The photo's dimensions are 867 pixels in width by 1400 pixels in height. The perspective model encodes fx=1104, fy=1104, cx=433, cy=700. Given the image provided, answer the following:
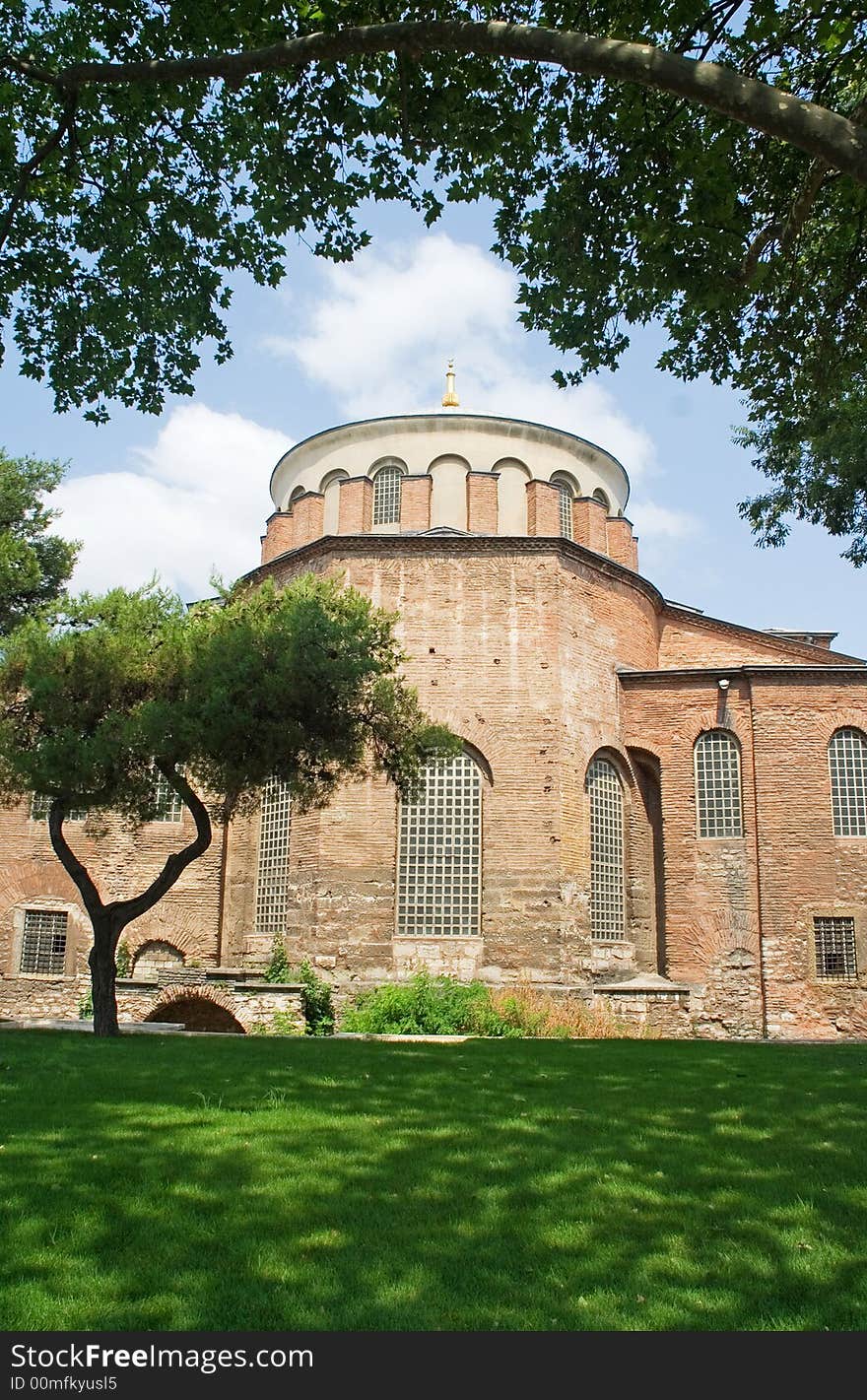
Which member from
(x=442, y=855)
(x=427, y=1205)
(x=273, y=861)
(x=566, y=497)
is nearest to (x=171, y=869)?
(x=442, y=855)

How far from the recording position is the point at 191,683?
14.0 meters

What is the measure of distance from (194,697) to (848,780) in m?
14.6

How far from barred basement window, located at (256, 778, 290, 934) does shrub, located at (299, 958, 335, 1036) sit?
224 centimetres

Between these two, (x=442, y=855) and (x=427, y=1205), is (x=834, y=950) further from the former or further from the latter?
(x=427, y=1205)

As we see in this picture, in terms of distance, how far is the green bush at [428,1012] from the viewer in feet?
59.0

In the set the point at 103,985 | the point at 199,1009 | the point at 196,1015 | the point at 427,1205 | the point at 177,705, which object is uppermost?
the point at 177,705

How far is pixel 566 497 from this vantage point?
87.7ft

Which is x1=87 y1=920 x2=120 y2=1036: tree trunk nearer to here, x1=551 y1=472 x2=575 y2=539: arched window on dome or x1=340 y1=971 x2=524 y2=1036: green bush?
x1=340 y1=971 x2=524 y2=1036: green bush

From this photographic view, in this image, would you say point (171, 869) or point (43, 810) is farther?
point (43, 810)

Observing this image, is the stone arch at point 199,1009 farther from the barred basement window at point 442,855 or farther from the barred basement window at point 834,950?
the barred basement window at point 834,950

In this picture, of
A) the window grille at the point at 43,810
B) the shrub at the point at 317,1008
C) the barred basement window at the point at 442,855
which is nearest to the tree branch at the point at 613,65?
the window grille at the point at 43,810

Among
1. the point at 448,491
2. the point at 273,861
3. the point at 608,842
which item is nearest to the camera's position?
Answer: the point at 273,861

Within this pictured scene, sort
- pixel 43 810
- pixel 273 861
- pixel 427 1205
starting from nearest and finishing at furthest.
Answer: pixel 427 1205, pixel 43 810, pixel 273 861

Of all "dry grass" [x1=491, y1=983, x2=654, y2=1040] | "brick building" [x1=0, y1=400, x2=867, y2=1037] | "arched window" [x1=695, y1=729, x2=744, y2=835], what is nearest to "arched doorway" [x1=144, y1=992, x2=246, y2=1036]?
"brick building" [x1=0, y1=400, x2=867, y2=1037]
